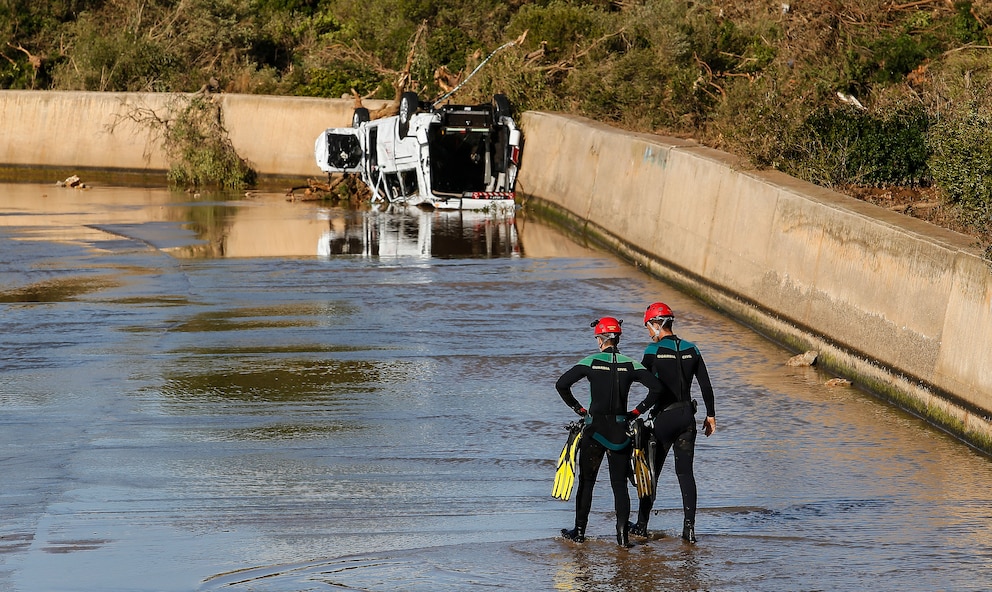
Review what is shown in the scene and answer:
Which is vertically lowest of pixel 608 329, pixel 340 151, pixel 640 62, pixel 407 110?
pixel 340 151

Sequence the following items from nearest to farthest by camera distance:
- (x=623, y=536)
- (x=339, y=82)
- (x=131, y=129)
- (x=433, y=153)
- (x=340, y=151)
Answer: (x=623, y=536), (x=433, y=153), (x=340, y=151), (x=131, y=129), (x=339, y=82)

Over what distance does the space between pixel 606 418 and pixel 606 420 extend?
0.05ft

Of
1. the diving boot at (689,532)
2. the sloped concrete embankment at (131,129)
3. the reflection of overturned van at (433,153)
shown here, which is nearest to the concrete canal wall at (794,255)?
the reflection of overturned van at (433,153)

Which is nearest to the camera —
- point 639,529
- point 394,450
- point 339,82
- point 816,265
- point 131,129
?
point 639,529

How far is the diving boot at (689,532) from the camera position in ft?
29.1

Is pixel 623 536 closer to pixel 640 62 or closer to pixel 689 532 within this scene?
pixel 689 532

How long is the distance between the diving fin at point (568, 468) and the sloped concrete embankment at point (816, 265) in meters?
3.54

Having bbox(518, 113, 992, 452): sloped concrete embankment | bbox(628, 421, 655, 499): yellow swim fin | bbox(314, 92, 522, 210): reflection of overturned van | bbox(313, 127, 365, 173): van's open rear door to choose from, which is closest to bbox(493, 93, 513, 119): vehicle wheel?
bbox(314, 92, 522, 210): reflection of overturned van

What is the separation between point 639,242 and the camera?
20.8 m

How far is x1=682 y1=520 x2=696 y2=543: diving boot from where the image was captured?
8.88 m

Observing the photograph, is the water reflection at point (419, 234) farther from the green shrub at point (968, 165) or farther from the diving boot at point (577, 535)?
the diving boot at point (577, 535)

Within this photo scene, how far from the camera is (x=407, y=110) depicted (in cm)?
2725

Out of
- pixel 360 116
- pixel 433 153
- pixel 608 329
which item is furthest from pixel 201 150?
pixel 608 329

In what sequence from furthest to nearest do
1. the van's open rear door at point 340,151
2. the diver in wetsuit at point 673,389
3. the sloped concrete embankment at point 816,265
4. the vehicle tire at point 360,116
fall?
the vehicle tire at point 360,116
the van's open rear door at point 340,151
the sloped concrete embankment at point 816,265
the diver in wetsuit at point 673,389
